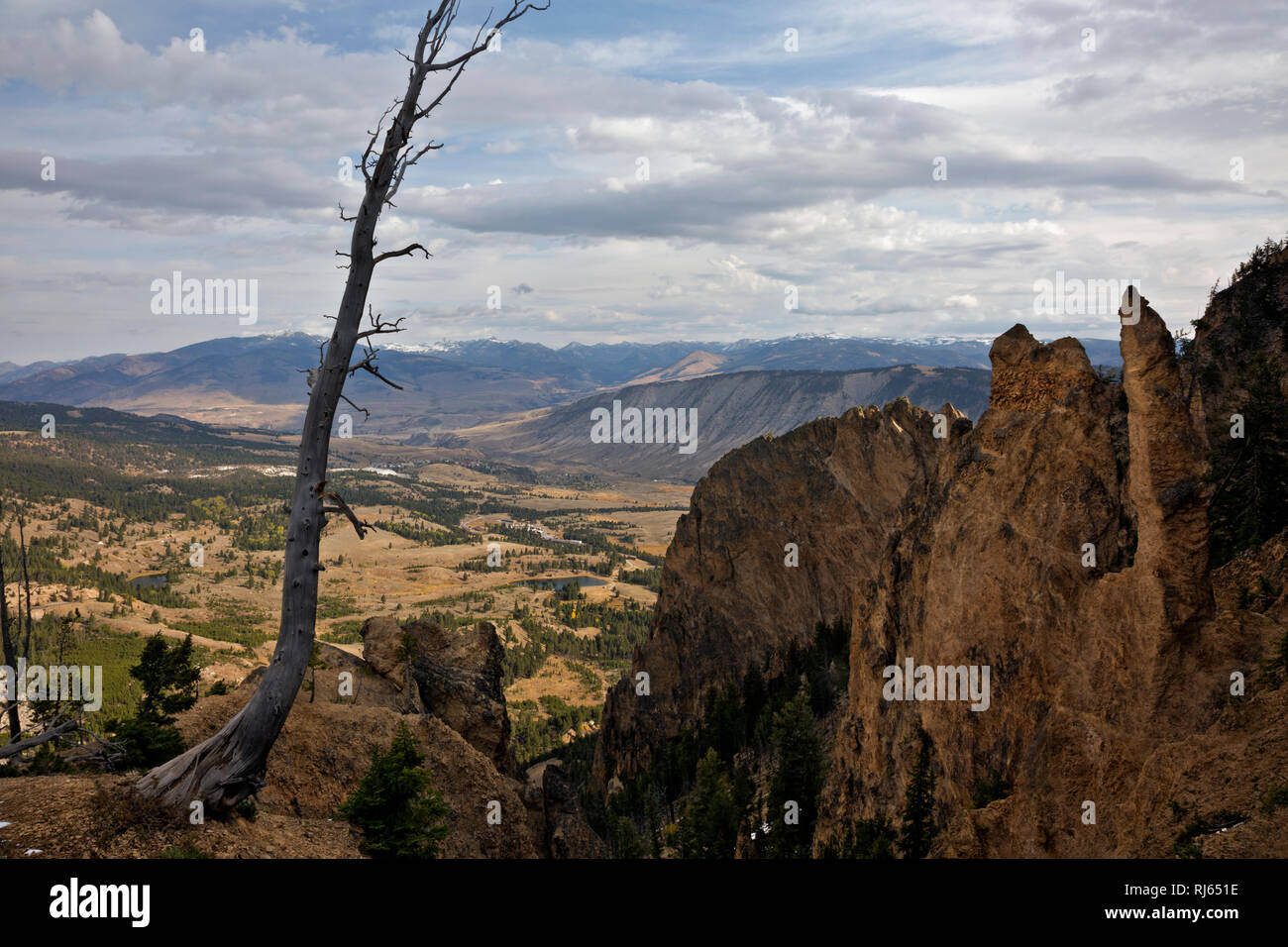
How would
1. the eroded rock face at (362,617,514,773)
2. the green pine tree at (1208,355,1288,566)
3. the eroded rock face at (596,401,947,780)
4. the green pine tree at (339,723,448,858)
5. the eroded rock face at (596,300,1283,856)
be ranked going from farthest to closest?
the eroded rock face at (596,401,947,780)
the eroded rock face at (362,617,514,773)
the green pine tree at (1208,355,1288,566)
the eroded rock face at (596,300,1283,856)
the green pine tree at (339,723,448,858)

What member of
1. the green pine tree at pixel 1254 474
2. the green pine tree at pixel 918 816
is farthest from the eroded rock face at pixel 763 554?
the green pine tree at pixel 918 816

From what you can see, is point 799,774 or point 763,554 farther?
point 763,554

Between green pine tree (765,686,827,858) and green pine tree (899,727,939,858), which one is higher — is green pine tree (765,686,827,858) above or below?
below

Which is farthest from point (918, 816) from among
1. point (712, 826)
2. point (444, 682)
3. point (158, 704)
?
point (158, 704)

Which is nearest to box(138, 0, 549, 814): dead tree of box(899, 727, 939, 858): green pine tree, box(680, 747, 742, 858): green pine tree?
box(899, 727, 939, 858): green pine tree

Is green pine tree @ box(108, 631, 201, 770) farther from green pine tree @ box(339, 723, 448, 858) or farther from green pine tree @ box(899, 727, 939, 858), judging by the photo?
green pine tree @ box(899, 727, 939, 858)

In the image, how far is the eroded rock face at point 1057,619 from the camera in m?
20.4

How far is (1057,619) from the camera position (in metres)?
27.1

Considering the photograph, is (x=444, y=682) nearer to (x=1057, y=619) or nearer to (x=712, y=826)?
(x=712, y=826)

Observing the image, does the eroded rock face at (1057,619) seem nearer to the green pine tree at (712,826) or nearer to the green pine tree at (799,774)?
the green pine tree at (712,826)

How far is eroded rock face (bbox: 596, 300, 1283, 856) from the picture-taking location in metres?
20.4
